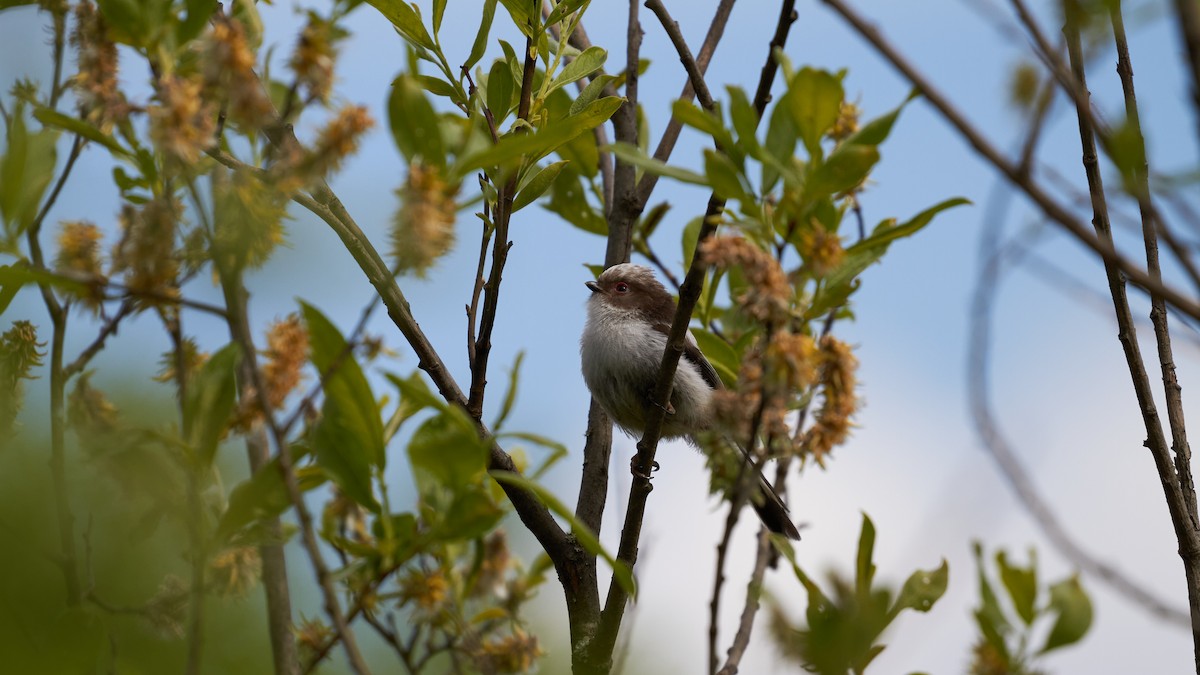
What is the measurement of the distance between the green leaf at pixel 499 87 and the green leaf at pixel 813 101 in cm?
132

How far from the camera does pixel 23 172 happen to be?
2389 millimetres

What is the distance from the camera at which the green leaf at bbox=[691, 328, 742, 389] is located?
151 inches

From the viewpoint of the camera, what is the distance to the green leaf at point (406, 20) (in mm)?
3232

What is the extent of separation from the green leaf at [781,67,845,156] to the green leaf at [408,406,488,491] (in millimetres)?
778

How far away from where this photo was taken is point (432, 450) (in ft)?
6.18

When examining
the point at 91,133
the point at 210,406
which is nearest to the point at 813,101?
the point at 210,406

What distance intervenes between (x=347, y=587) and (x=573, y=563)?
1.63 metres

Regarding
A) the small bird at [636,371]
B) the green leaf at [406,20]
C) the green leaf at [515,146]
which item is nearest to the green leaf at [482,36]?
the green leaf at [406,20]

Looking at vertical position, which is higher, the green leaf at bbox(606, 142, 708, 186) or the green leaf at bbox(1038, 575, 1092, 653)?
the green leaf at bbox(606, 142, 708, 186)

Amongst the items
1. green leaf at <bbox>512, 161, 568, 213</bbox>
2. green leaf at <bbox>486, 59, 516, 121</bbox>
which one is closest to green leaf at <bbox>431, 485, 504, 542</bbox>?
green leaf at <bbox>512, 161, 568, 213</bbox>

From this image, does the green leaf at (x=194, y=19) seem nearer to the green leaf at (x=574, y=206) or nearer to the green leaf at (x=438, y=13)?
the green leaf at (x=438, y=13)

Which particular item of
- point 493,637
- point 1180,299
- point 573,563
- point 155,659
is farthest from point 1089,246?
point 573,563

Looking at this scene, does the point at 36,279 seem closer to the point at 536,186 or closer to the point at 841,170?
the point at 841,170

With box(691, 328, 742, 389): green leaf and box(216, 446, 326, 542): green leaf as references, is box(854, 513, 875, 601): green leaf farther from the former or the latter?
box(691, 328, 742, 389): green leaf
